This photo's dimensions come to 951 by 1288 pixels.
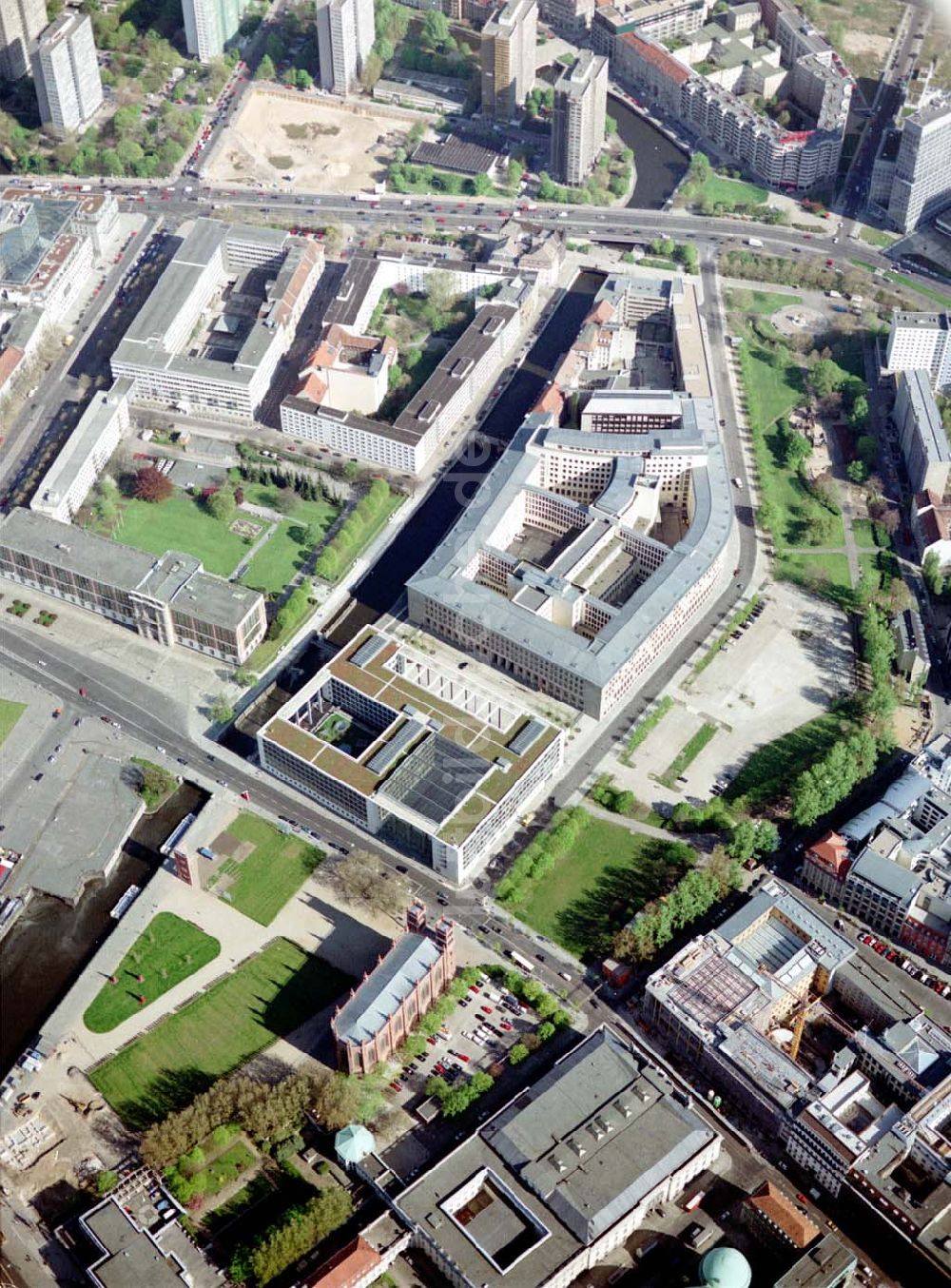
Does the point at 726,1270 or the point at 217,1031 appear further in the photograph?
the point at 217,1031

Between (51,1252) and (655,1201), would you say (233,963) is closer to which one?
(51,1252)

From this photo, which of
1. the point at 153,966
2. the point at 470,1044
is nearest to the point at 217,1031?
the point at 153,966

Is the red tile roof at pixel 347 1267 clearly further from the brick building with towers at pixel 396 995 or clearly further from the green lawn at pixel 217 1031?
the green lawn at pixel 217 1031

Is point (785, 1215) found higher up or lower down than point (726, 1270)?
lower down

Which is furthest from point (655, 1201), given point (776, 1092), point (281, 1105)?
point (281, 1105)

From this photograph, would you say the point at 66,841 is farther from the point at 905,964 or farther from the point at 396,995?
the point at 905,964

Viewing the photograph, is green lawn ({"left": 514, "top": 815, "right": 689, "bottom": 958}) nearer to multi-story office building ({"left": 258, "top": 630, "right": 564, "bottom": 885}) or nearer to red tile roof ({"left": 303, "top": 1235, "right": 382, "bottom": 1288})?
multi-story office building ({"left": 258, "top": 630, "right": 564, "bottom": 885})

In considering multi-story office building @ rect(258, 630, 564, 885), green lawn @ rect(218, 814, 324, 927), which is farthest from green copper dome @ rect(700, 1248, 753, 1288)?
green lawn @ rect(218, 814, 324, 927)

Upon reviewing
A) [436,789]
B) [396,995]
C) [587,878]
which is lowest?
[587,878]
